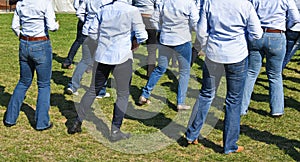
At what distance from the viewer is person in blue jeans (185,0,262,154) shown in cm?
579

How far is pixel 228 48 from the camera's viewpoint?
5.89 m

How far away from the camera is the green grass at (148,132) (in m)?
6.23

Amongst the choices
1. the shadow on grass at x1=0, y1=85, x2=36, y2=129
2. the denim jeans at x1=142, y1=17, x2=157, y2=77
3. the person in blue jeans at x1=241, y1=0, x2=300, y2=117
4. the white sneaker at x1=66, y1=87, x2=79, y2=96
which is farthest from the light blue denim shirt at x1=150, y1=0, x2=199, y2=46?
the shadow on grass at x1=0, y1=85, x2=36, y2=129

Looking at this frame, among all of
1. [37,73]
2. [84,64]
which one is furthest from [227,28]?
[84,64]

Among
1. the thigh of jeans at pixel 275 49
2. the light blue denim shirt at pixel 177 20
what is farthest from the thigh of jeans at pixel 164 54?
the thigh of jeans at pixel 275 49

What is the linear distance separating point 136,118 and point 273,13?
93.1 inches

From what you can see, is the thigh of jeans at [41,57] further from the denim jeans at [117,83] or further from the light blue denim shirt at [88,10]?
the light blue denim shirt at [88,10]

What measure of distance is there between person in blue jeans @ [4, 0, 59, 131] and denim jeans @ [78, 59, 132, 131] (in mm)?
596

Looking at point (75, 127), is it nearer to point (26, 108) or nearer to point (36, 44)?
point (36, 44)

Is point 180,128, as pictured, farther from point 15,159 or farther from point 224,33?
point 15,159

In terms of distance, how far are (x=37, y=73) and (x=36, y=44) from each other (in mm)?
402

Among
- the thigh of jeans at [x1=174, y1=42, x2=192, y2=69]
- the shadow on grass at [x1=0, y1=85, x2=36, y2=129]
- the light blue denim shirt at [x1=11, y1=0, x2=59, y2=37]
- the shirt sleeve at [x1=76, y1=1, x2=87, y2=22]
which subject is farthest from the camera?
the shirt sleeve at [x1=76, y1=1, x2=87, y2=22]

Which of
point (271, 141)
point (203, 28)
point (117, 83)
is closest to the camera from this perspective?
point (203, 28)

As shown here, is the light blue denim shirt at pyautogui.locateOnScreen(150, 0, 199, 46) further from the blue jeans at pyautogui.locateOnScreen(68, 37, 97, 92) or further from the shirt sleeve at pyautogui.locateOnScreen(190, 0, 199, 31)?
the blue jeans at pyautogui.locateOnScreen(68, 37, 97, 92)
